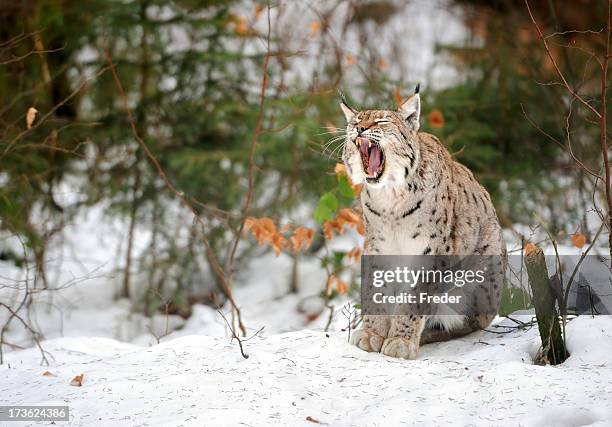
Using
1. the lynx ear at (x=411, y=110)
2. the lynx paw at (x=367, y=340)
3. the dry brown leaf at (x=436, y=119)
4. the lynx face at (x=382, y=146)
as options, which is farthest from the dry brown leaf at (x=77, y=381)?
the dry brown leaf at (x=436, y=119)

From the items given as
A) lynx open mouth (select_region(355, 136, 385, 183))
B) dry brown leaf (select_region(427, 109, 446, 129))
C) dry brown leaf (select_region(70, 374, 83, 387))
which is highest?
dry brown leaf (select_region(427, 109, 446, 129))

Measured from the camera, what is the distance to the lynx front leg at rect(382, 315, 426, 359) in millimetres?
3980

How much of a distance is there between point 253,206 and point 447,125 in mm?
2560

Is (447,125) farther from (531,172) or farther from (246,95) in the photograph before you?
(246,95)

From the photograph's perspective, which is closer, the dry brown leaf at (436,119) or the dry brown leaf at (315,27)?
the dry brown leaf at (436,119)

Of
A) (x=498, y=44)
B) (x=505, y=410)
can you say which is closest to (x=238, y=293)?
(x=498, y=44)

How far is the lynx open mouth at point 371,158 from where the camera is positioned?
406 cm

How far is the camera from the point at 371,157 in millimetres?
4102

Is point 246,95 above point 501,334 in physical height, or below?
above

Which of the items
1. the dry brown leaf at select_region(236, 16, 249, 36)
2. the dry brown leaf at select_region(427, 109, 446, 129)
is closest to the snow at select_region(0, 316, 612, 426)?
the dry brown leaf at select_region(427, 109, 446, 129)

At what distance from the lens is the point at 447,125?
7.50 meters

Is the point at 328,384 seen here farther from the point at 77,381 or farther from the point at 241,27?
the point at 241,27

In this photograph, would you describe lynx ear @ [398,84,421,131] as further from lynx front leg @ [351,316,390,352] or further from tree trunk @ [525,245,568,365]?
lynx front leg @ [351,316,390,352]

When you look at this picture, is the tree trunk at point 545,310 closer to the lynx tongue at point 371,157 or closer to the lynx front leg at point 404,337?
the lynx front leg at point 404,337
